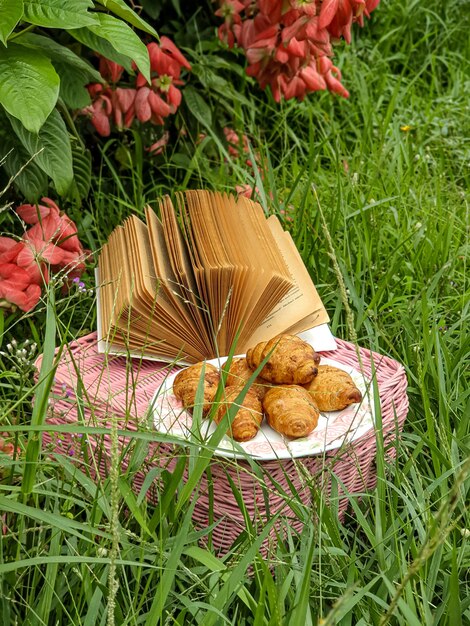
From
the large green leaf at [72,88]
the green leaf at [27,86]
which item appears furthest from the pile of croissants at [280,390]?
the large green leaf at [72,88]

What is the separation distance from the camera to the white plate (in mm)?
1412

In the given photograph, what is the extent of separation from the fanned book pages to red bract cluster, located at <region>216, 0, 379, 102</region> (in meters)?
0.56

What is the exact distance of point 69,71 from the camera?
2.09 meters

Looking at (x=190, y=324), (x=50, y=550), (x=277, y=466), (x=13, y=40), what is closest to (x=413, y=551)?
(x=277, y=466)

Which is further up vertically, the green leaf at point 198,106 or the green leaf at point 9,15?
the green leaf at point 9,15

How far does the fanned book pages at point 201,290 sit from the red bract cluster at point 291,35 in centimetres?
56

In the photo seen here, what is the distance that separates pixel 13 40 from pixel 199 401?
861 mm

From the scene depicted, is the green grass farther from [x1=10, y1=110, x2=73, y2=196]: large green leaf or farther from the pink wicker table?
[x1=10, y1=110, x2=73, y2=196]: large green leaf

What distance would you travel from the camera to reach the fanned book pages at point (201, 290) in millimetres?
1717

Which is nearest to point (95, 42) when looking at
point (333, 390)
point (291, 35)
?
point (291, 35)

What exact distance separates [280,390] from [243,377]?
12 centimetres

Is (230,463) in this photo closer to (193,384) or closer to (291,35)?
(193,384)

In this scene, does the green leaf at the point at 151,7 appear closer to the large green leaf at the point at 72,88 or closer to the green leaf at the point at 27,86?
the large green leaf at the point at 72,88

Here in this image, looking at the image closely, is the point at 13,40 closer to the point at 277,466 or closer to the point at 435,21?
the point at 277,466
